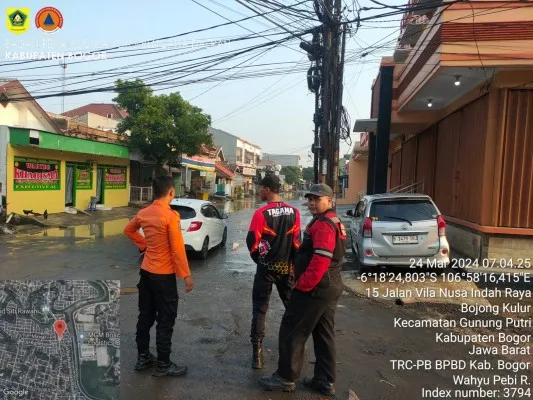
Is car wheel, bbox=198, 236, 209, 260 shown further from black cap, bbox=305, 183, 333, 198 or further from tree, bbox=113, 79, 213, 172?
tree, bbox=113, 79, 213, 172

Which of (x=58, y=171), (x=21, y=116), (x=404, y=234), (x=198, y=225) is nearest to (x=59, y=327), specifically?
(x=404, y=234)

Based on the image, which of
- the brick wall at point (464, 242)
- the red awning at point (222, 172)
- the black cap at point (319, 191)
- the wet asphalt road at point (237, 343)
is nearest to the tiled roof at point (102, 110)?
the red awning at point (222, 172)

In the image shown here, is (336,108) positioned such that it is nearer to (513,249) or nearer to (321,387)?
(513,249)

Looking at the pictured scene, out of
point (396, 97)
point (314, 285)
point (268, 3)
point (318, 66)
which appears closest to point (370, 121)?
point (396, 97)

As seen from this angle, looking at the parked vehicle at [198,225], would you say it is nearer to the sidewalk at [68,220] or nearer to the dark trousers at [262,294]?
the dark trousers at [262,294]

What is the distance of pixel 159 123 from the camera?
2447cm

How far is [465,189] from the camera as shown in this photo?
1041cm

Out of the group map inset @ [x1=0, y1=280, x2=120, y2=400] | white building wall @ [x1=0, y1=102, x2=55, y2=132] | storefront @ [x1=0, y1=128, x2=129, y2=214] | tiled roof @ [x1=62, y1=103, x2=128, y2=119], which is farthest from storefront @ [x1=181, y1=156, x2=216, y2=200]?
map inset @ [x1=0, y1=280, x2=120, y2=400]

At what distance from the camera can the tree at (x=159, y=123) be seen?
2451cm

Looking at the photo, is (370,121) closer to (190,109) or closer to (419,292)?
(419,292)

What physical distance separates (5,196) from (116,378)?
1644 cm

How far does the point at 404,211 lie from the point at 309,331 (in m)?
4.73

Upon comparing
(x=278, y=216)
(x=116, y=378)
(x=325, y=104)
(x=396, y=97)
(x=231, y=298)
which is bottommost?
(x=231, y=298)

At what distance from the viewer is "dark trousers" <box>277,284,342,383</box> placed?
338 cm
